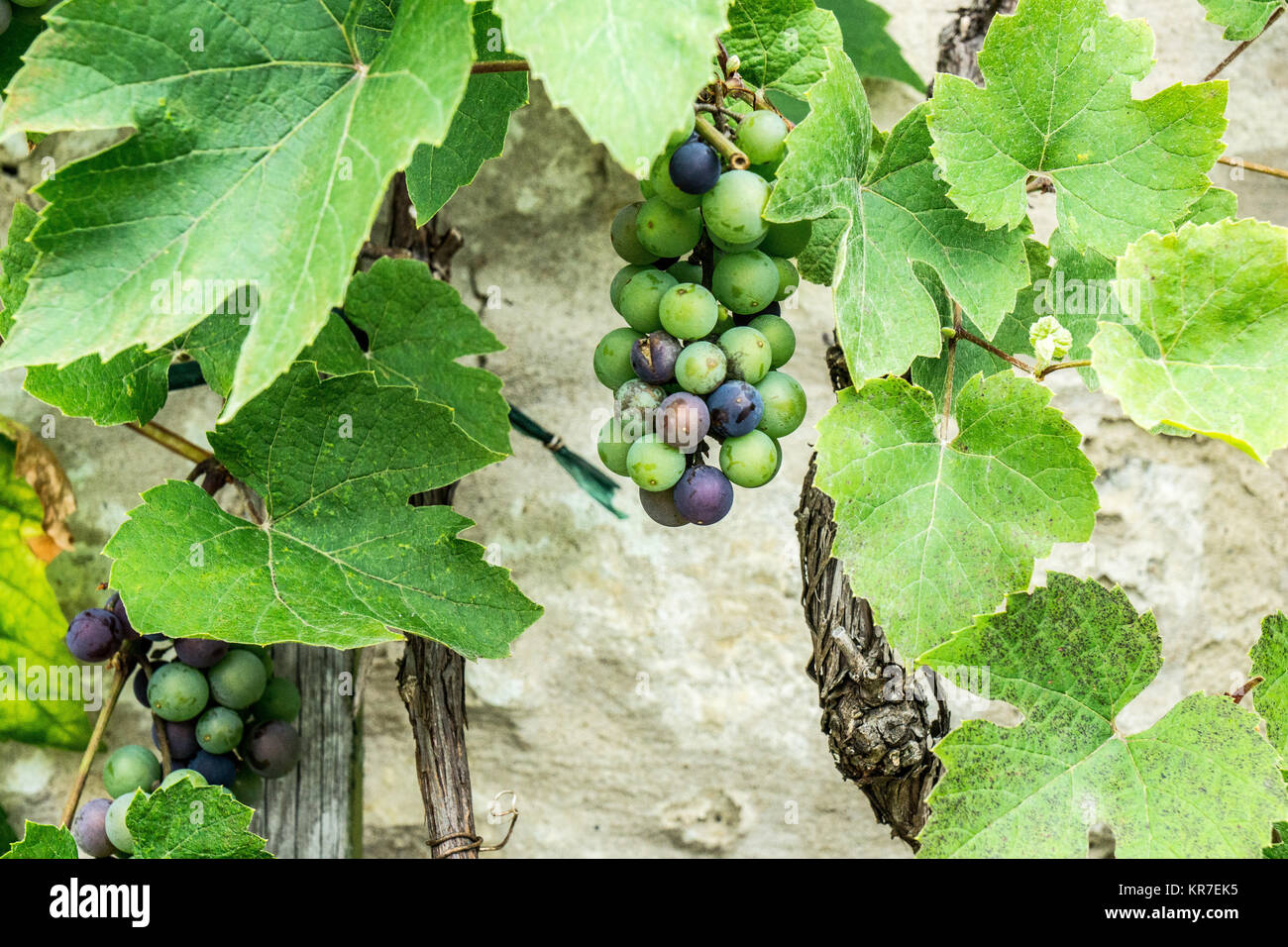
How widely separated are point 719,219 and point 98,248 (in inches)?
17.4

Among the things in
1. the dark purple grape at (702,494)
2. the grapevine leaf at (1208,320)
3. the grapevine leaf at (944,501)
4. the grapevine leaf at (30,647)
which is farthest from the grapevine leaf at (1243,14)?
the grapevine leaf at (30,647)

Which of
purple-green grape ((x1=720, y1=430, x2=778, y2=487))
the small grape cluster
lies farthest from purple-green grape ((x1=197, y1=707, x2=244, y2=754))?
purple-green grape ((x1=720, y1=430, x2=778, y2=487))

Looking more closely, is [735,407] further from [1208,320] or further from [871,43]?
[871,43]

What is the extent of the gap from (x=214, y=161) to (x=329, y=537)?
360 millimetres

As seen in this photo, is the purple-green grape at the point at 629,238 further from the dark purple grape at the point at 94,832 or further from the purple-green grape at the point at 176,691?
the dark purple grape at the point at 94,832

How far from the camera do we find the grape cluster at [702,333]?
0.76 meters

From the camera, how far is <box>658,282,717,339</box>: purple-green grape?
78cm

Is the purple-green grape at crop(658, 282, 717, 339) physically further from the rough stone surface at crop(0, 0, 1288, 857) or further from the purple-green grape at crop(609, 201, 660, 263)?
the rough stone surface at crop(0, 0, 1288, 857)

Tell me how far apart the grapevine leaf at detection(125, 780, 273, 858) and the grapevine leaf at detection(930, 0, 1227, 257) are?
0.82 meters
